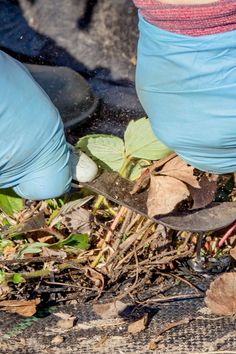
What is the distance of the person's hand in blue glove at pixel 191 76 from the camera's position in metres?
1.51

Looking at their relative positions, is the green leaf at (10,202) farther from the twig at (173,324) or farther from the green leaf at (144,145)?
the twig at (173,324)

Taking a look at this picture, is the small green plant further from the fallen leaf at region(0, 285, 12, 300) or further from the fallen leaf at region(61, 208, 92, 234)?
the fallen leaf at region(0, 285, 12, 300)

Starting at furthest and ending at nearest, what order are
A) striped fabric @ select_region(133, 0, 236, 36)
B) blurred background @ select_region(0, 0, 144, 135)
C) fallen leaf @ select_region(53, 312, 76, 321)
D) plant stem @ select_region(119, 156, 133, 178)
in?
blurred background @ select_region(0, 0, 144, 135), plant stem @ select_region(119, 156, 133, 178), fallen leaf @ select_region(53, 312, 76, 321), striped fabric @ select_region(133, 0, 236, 36)

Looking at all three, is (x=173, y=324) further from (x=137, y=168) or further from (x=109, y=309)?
(x=137, y=168)

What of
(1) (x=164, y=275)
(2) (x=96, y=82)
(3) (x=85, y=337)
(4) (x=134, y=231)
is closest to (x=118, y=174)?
(4) (x=134, y=231)

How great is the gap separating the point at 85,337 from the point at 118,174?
369 millimetres

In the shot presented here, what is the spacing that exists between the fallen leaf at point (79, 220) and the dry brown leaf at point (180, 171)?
0.65 feet

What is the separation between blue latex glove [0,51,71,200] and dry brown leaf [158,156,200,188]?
21cm

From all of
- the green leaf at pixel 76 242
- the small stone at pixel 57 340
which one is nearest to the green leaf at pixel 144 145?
the green leaf at pixel 76 242

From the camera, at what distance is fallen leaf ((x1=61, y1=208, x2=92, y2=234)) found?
69.9 inches

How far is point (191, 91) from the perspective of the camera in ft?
5.19

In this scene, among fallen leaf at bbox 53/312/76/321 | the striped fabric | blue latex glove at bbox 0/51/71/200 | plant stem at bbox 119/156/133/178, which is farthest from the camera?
plant stem at bbox 119/156/133/178

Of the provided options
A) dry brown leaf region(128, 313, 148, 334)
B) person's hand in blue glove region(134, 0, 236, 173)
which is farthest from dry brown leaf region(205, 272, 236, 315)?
person's hand in blue glove region(134, 0, 236, 173)

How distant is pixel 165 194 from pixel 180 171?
0.25ft
